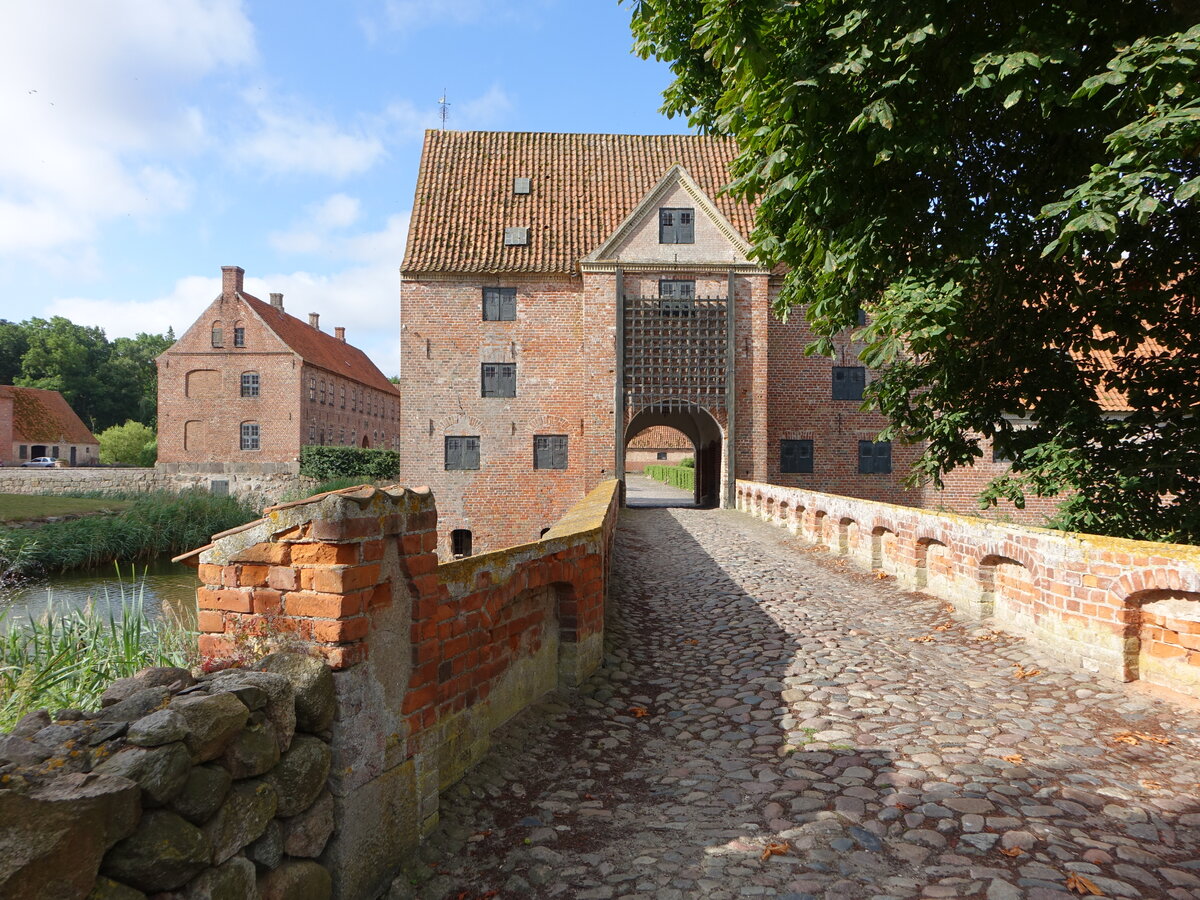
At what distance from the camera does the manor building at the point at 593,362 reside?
68.8 ft

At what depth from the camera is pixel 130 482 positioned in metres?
30.5

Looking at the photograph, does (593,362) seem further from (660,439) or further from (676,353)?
(660,439)

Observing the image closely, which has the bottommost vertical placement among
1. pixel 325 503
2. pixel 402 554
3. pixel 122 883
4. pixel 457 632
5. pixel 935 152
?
pixel 122 883

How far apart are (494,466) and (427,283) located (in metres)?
5.74

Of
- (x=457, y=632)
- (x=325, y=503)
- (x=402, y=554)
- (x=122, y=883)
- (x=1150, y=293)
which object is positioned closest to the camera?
(x=122, y=883)

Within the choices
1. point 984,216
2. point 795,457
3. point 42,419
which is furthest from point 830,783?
point 42,419

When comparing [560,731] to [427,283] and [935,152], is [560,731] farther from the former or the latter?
[427,283]

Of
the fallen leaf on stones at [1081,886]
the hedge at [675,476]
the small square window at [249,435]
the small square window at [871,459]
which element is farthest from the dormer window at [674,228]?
the small square window at [249,435]

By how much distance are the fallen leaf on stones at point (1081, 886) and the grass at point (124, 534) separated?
1880 cm

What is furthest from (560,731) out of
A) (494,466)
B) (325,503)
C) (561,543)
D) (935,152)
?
(494,466)

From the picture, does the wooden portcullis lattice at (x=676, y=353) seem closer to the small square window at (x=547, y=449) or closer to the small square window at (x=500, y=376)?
the small square window at (x=547, y=449)

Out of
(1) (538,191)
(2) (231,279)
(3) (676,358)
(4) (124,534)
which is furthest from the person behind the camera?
(2) (231,279)

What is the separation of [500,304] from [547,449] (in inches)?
178

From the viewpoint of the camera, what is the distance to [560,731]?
14.4 ft
